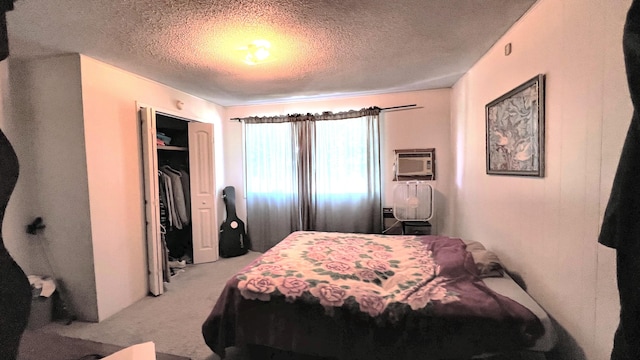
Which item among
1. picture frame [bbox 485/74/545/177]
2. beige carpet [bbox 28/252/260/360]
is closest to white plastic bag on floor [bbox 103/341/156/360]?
beige carpet [bbox 28/252/260/360]

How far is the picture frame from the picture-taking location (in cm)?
166

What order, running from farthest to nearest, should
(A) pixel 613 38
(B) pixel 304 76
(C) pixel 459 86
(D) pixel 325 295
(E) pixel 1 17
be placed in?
1. (C) pixel 459 86
2. (B) pixel 304 76
3. (D) pixel 325 295
4. (A) pixel 613 38
5. (E) pixel 1 17

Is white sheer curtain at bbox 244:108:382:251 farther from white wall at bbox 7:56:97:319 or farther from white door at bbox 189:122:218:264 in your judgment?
white wall at bbox 7:56:97:319

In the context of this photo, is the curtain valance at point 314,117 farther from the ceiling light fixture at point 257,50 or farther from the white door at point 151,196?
the ceiling light fixture at point 257,50

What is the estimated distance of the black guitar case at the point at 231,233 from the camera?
4.21 meters

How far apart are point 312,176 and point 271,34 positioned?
2318 millimetres

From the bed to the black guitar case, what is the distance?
2.21m

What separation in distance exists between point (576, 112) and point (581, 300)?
915 millimetres

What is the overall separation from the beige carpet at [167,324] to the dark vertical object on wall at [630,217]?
2.07 meters

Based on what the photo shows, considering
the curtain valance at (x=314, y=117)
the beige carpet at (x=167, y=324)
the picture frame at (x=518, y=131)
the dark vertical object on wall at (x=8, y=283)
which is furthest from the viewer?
the curtain valance at (x=314, y=117)

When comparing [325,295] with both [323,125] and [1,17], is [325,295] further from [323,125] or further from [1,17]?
[323,125]

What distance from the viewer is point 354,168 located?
4.03 meters

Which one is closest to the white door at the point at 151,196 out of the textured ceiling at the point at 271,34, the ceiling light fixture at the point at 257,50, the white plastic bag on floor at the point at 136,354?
the textured ceiling at the point at 271,34

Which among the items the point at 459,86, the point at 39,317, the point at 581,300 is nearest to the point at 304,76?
the point at 459,86
